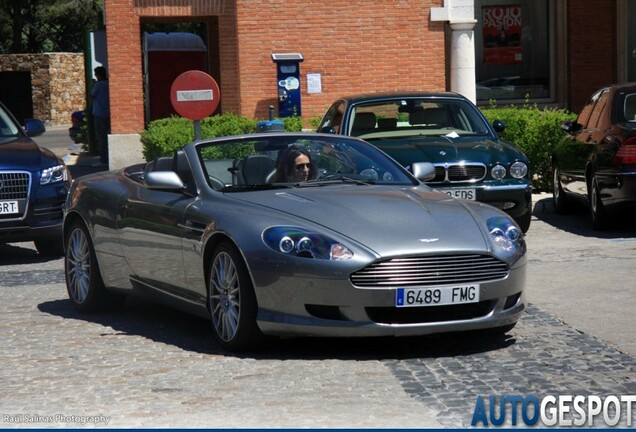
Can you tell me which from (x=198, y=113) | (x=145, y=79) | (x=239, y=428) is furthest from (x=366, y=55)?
(x=239, y=428)

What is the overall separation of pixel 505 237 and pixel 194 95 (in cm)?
825

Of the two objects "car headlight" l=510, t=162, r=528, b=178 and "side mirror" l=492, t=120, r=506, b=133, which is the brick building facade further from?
"car headlight" l=510, t=162, r=528, b=178

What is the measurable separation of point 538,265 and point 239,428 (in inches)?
252

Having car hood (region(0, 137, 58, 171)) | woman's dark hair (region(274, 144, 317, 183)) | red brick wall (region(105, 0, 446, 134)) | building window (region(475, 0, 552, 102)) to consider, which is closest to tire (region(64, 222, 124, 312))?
woman's dark hair (region(274, 144, 317, 183))

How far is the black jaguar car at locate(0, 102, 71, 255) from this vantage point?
13375 mm

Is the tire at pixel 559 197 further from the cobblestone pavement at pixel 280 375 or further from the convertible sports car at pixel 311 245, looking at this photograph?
the convertible sports car at pixel 311 245

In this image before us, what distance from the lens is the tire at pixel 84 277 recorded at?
9938mm

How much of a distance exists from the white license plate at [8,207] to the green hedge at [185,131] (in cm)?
621

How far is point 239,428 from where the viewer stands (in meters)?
6.12

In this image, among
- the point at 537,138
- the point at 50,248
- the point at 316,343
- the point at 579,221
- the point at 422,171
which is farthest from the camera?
the point at 537,138

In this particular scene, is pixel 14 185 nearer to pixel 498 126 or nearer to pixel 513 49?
pixel 498 126

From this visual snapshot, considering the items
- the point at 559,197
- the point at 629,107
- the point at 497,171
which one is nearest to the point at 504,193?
the point at 497,171

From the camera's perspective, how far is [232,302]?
802 centimetres

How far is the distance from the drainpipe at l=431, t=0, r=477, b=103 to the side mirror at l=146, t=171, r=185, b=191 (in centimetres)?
1552
